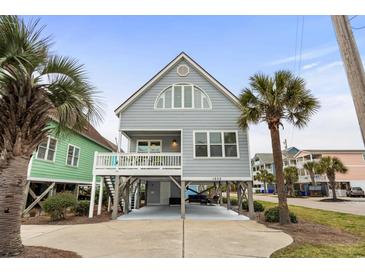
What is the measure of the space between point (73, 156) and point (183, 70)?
10528mm

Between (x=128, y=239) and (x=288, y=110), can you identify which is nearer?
(x=128, y=239)

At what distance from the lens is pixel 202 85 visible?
13.3m

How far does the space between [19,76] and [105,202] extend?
43.9ft

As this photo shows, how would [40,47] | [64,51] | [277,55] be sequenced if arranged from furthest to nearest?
[277,55] < [64,51] < [40,47]

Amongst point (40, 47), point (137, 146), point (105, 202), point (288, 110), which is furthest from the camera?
point (105, 202)

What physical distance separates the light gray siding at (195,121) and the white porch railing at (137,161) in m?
0.73

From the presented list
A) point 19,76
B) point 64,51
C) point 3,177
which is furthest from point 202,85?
point 3,177

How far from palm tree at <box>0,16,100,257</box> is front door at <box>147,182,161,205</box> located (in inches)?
500

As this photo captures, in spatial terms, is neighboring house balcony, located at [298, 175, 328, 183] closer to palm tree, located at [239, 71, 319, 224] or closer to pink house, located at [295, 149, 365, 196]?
pink house, located at [295, 149, 365, 196]

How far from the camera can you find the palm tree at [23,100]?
14.6 ft

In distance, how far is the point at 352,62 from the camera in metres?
3.56

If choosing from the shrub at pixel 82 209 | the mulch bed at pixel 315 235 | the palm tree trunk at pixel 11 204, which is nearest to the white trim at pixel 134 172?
the shrub at pixel 82 209

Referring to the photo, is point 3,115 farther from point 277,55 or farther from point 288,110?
point 277,55

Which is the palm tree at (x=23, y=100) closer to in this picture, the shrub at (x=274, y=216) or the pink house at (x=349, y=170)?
the shrub at (x=274, y=216)
